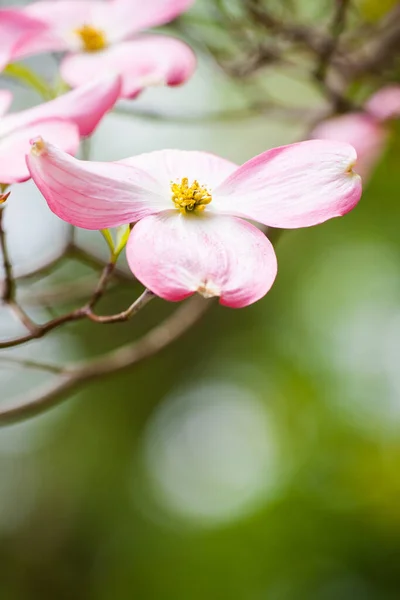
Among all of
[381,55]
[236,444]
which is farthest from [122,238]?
[236,444]

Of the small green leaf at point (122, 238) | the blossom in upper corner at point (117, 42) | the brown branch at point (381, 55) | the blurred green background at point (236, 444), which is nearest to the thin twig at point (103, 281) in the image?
the small green leaf at point (122, 238)

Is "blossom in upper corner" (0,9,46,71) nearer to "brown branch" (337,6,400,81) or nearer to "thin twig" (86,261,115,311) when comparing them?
"thin twig" (86,261,115,311)

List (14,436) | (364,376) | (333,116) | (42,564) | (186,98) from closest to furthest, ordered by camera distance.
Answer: (333,116) < (186,98) < (364,376) < (14,436) < (42,564)

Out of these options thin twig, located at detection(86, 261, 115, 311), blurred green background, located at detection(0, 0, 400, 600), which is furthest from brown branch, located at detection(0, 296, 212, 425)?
blurred green background, located at detection(0, 0, 400, 600)

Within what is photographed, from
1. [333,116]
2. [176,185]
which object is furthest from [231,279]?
[333,116]

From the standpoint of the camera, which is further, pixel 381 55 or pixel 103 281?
pixel 381 55

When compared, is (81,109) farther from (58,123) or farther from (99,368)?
(99,368)

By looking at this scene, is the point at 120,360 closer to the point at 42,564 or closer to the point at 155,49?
the point at 155,49
